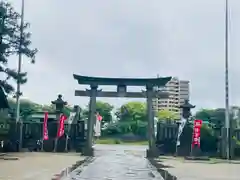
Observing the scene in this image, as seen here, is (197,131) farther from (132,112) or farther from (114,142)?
(132,112)

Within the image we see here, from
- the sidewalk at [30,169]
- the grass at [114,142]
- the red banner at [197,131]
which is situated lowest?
the grass at [114,142]

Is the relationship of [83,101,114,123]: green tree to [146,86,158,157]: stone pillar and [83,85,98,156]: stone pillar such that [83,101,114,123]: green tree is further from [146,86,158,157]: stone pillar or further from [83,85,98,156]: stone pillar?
[146,86,158,157]: stone pillar

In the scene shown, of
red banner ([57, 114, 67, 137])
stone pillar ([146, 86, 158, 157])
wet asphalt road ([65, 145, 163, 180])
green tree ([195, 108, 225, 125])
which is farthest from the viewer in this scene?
green tree ([195, 108, 225, 125])

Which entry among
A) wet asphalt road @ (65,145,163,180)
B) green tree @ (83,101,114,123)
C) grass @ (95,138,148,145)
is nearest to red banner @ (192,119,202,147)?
wet asphalt road @ (65,145,163,180)

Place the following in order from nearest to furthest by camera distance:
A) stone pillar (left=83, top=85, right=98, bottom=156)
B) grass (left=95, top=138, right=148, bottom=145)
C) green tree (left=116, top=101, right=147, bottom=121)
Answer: stone pillar (left=83, top=85, right=98, bottom=156), grass (left=95, top=138, right=148, bottom=145), green tree (left=116, top=101, right=147, bottom=121)

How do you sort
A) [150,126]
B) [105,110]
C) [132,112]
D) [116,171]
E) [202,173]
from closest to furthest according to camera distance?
[202,173], [116,171], [150,126], [132,112], [105,110]

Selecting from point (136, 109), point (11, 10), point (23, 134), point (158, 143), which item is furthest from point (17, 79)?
point (136, 109)

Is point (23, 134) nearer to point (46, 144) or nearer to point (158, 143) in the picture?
point (46, 144)

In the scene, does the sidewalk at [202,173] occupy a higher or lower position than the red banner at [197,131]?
lower

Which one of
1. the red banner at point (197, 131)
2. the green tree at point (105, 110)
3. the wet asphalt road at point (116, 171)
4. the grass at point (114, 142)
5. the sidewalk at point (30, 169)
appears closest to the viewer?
the sidewalk at point (30, 169)

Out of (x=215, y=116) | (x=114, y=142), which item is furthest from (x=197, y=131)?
(x=114, y=142)

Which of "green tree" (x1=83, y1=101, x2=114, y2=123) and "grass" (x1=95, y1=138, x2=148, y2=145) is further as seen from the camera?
"green tree" (x1=83, y1=101, x2=114, y2=123)

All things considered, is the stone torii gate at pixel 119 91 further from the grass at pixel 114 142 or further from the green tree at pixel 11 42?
the grass at pixel 114 142

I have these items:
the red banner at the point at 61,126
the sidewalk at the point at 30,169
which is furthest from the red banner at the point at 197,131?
the sidewalk at the point at 30,169
